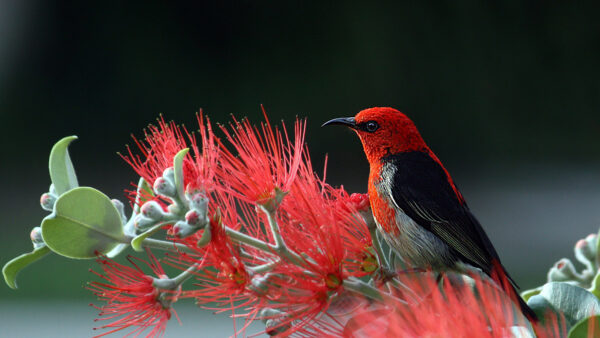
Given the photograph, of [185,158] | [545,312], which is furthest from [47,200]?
[545,312]

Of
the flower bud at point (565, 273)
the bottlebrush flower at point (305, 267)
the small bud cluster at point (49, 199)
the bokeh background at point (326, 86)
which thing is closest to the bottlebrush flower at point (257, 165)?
the bottlebrush flower at point (305, 267)

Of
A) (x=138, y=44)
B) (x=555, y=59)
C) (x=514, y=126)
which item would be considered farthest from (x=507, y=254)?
(x=138, y=44)

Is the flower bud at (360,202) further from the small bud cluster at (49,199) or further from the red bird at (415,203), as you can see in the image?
the small bud cluster at (49,199)

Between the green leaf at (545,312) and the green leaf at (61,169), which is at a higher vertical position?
the green leaf at (61,169)

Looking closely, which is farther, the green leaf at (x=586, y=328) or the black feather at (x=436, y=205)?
the black feather at (x=436, y=205)

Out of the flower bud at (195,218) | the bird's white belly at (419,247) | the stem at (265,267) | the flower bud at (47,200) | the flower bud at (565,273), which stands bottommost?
the flower bud at (565,273)

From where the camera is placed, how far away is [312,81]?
4734 mm

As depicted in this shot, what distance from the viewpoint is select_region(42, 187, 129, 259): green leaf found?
377mm

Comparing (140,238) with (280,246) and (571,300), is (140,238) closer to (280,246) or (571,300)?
(280,246)

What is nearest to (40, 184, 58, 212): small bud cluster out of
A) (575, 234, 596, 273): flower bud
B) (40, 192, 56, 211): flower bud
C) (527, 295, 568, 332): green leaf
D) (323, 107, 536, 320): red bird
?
(40, 192, 56, 211): flower bud

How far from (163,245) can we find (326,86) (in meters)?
4.31

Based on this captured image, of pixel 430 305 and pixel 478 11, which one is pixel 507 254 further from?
pixel 430 305

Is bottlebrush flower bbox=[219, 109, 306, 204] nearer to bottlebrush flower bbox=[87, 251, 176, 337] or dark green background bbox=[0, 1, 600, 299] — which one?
bottlebrush flower bbox=[87, 251, 176, 337]

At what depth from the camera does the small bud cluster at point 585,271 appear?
55cm
